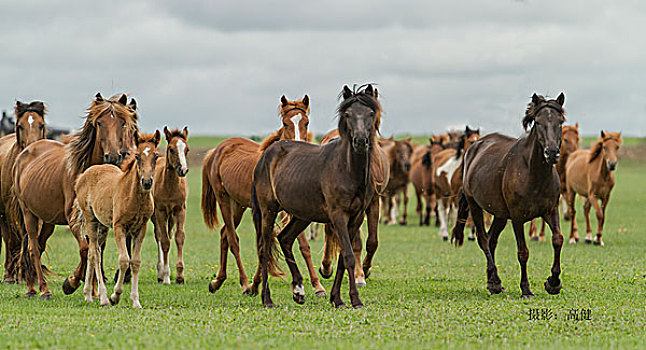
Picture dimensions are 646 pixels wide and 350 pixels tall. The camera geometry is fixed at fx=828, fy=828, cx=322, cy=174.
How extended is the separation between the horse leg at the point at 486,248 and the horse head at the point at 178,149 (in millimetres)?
4157

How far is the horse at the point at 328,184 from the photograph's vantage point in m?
9.19

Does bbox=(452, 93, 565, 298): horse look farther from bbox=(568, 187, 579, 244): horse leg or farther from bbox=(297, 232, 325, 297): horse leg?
bbox=(568, 187, 579, 244): horse leg

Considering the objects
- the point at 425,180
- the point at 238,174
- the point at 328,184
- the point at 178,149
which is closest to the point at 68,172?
the point at 178,149

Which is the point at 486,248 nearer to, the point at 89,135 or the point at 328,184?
the point at 328,184

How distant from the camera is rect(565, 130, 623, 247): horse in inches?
788

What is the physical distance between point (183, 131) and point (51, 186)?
1994 millimetres

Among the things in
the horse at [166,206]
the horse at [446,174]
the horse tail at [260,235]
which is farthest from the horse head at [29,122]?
the horse at [446,174]

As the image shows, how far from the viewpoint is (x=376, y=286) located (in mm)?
12367

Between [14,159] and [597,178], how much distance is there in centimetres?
1380

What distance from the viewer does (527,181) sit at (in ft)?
34.4

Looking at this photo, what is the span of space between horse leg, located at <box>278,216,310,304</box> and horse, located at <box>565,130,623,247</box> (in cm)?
1136

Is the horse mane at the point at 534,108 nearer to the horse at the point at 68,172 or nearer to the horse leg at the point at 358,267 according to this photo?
the horse leg at the point at 358,267

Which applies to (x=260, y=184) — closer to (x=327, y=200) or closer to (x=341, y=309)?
(x=327, y=200)

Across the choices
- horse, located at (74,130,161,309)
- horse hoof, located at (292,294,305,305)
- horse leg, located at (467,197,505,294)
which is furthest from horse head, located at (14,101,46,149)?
horse leg, located at (467,197,505,294)
